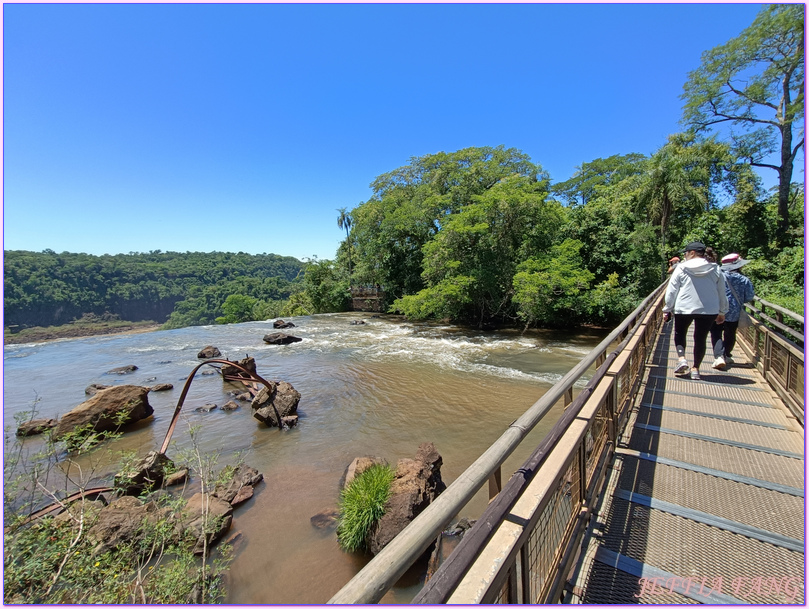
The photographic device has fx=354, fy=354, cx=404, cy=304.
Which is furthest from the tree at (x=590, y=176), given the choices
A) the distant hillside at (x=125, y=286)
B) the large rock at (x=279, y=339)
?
the distant hillside at (x=125, y=286)

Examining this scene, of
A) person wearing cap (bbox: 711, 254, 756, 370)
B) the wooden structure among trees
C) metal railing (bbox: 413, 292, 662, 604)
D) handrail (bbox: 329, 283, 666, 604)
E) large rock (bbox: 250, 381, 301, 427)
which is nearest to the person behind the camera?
handrail (bbox: 329, 283, 666, 604)

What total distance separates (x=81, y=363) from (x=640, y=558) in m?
22.0

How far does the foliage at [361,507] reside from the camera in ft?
15.3

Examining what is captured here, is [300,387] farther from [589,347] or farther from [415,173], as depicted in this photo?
[415,173]

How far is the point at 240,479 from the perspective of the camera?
6.07 meters

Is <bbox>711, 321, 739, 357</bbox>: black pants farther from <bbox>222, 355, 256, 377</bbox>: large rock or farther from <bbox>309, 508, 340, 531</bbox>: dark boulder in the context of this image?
<bbox>222, 355, 256, 377</bbox>: large rock

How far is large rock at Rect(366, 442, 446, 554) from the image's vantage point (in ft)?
14.8

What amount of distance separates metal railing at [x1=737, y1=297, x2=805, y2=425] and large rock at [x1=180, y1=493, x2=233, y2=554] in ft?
21.8

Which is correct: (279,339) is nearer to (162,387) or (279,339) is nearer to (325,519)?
(162,387)

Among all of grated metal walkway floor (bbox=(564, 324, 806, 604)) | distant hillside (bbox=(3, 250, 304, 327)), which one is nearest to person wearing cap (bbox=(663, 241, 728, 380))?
grated metal walkway floor (bbox=(564, 324, 806, 604))

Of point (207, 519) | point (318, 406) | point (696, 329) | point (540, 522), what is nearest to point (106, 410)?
point (318, 406)

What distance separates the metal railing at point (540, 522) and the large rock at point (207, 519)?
4.12 meters

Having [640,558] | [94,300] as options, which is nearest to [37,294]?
[94,300]

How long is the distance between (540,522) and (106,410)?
10183mm
